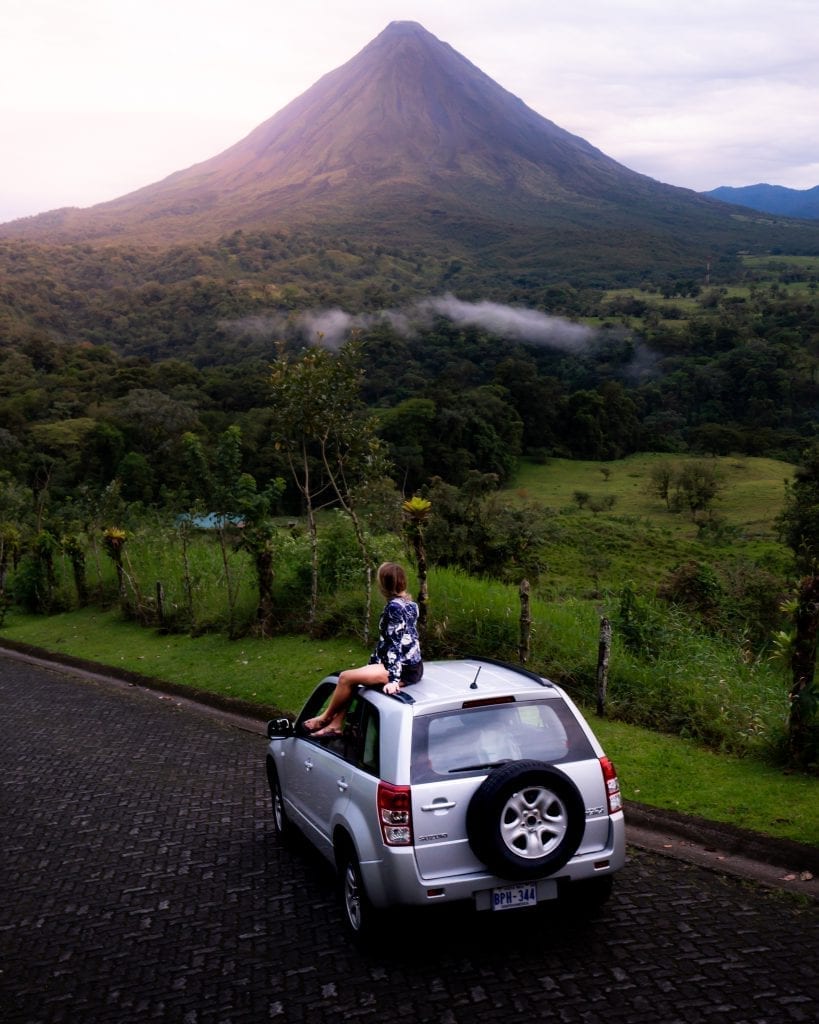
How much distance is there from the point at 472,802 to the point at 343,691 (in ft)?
4.75

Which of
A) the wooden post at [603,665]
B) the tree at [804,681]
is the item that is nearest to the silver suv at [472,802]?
the tree at [804,681]

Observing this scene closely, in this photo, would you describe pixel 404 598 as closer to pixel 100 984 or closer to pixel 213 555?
pixel 100 984

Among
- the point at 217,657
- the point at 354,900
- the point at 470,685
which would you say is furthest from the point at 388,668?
the point at 217,657

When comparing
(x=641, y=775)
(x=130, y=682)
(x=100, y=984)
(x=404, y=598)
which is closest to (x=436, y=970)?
(x=100, y=984)

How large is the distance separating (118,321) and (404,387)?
56.7 metres

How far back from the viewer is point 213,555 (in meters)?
19.2

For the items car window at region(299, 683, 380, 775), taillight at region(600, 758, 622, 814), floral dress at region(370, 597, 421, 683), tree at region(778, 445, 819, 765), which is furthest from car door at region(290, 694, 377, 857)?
tree at region(778, 445, 819, 765)

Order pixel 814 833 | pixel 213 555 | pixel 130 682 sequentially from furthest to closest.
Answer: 1. pixel 213 555
2. pixel 130 682
3. pixel 814 833

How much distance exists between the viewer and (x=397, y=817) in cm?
474

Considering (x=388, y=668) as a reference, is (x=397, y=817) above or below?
below

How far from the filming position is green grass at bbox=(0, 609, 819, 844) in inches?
271

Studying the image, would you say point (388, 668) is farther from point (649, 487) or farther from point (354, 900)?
point (649, 487)

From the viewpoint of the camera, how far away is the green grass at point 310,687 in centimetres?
689

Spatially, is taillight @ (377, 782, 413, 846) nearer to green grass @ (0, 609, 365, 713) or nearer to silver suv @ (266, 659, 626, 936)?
silver suv @ (266, 659, 626, 936)
